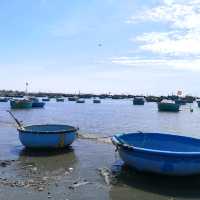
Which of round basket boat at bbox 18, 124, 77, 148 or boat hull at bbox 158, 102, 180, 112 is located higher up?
round basket boat at bbox 18, 124, 77, 148

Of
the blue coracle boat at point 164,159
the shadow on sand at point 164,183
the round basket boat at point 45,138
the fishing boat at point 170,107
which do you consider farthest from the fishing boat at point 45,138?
the fishing boat at point 170,107

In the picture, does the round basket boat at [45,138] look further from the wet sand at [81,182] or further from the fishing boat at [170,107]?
the fishing boat at [170,107]

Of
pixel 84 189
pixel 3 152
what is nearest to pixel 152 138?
pixel 84 189

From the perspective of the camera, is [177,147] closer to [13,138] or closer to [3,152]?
[3,152]

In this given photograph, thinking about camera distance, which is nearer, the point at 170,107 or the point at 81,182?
the point at 81,182

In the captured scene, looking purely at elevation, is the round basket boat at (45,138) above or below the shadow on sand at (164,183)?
above

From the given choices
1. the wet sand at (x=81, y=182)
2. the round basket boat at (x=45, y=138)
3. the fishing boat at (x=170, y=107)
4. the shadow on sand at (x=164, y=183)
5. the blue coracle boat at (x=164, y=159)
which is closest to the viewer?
the wet sand at (x=81, y=182)

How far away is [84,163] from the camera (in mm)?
16328

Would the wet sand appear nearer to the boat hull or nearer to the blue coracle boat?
the blue coracle boat

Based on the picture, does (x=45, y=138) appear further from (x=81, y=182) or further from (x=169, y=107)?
(x=169, y=107)

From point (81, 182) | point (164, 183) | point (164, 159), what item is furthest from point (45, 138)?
point (164, 159)

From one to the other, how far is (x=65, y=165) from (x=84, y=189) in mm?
3864

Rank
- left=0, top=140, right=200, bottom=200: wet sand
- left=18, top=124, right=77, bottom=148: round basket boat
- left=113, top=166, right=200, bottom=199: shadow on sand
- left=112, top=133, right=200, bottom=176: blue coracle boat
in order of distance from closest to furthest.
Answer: left=0, top=140, right=200, bottom=200: wet sand
left=113, top=166, right=200, bottom=199: shadow on sand
left=112, top=133, right=200, bottom=176: blue coracle boat
left=18, top=124, right=77, bottom=148: round basket boat

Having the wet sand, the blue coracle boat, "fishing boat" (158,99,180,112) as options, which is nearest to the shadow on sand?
the wet sand
